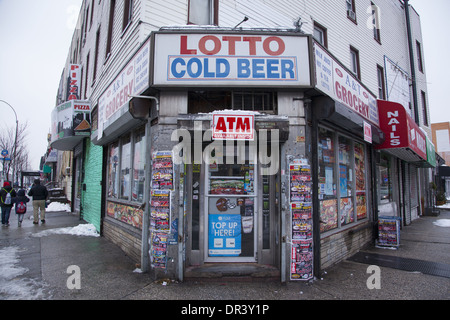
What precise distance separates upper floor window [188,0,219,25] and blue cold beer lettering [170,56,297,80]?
2.38 m

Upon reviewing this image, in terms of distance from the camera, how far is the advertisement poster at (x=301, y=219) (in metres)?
4.48

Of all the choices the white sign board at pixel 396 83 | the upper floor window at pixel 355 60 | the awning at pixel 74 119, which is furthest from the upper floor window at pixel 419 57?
the awning at pixel 74 119

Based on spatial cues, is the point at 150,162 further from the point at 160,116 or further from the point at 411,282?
the point at 411,282

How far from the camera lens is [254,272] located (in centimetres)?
451

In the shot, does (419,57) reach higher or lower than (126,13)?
higher

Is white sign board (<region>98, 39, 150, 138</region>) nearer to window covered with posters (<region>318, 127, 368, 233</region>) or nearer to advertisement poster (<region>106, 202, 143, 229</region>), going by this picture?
advertisement poster (<region>106, 202, 143, 229</region>)

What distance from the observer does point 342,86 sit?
590cm

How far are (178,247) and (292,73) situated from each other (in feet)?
11.8

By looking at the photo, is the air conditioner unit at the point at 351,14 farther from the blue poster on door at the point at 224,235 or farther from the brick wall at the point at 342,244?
the blue poster on door at the point at 224,235

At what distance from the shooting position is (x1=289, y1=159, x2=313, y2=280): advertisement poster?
4484 millimetres

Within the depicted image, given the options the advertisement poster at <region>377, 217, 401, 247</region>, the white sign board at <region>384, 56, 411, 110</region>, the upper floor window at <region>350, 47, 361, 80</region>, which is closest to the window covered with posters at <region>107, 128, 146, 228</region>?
the advertisement poster at <region>377, 217, 401, 247</region>

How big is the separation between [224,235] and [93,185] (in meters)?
6.48

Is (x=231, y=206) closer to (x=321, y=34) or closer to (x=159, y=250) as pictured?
(x=159, y=250)

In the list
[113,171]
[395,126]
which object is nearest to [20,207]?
[113,171]
